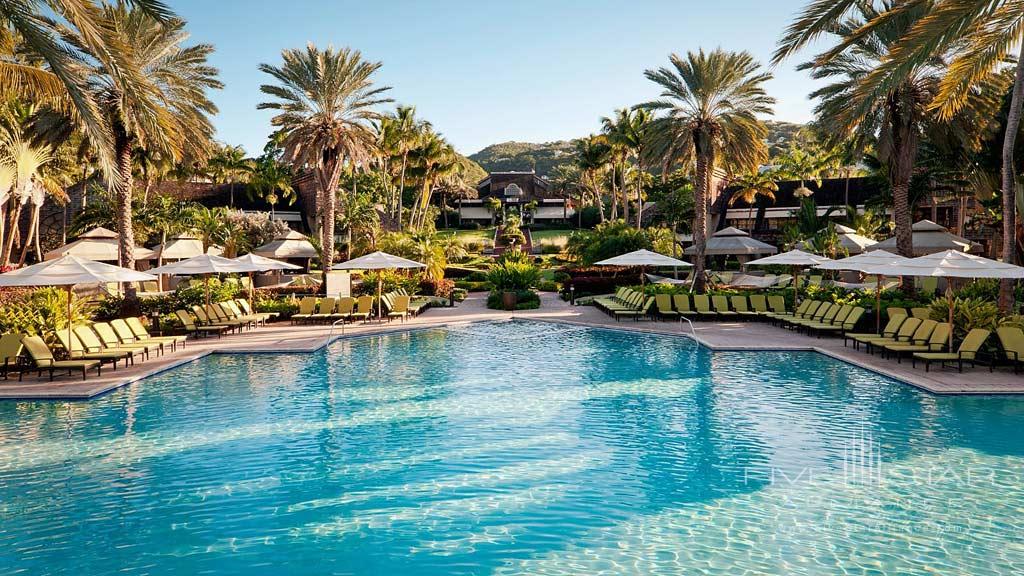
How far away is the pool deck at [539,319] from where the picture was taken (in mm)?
11695

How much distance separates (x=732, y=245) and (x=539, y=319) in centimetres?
1337

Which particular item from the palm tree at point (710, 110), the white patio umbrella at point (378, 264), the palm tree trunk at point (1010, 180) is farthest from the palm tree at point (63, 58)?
the palm tree at point (710, 110)

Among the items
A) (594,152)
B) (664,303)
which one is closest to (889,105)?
(664,303)

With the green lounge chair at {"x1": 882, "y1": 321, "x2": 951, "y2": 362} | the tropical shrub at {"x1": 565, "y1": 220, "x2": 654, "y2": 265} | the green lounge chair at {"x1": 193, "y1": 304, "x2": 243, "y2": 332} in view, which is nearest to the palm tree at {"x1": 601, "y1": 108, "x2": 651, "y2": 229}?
the tropical shrub at {"x1": 565, "y1": 220, "x2": 654, "y2": 265}

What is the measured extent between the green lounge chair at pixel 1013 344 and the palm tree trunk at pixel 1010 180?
2.87 meters

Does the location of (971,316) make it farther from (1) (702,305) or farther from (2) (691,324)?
(1) (702,305)

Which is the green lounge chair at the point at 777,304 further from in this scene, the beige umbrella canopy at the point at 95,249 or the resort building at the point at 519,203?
the resort building at the point at 519,203

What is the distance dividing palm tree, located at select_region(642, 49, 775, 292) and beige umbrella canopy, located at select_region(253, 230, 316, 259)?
59.8 ft

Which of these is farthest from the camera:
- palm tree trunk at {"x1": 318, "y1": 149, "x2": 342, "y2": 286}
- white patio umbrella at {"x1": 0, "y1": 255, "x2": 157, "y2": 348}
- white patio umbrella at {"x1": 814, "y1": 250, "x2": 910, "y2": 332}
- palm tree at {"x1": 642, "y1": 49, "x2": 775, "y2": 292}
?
palm tree trunk at {"x1": 318, "y1": 149, "x2": 342, "y2": 286}

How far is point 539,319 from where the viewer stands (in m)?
23.0

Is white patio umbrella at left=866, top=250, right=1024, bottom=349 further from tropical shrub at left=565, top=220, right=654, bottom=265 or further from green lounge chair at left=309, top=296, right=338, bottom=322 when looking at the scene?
tropical shrub at left=565, top=220, right=654, bottom=265

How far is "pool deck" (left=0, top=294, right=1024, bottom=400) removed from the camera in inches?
460

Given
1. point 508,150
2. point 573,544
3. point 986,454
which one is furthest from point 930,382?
point 508,150

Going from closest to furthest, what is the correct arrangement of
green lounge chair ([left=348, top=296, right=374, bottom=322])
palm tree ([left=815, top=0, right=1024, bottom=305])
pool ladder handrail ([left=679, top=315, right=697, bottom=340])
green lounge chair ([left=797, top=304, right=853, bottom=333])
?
1. palm tree ([left=815, top=0, right=1024, bottom=305])
2. green lounge chair ([left=797, top=304, right=853, bottom=333])
3. pool ladder handrail ([left=679, top=315, right=697, bottom=340])
4. green lounge chair ([left=348, top=296, right=374, bottom=322])
